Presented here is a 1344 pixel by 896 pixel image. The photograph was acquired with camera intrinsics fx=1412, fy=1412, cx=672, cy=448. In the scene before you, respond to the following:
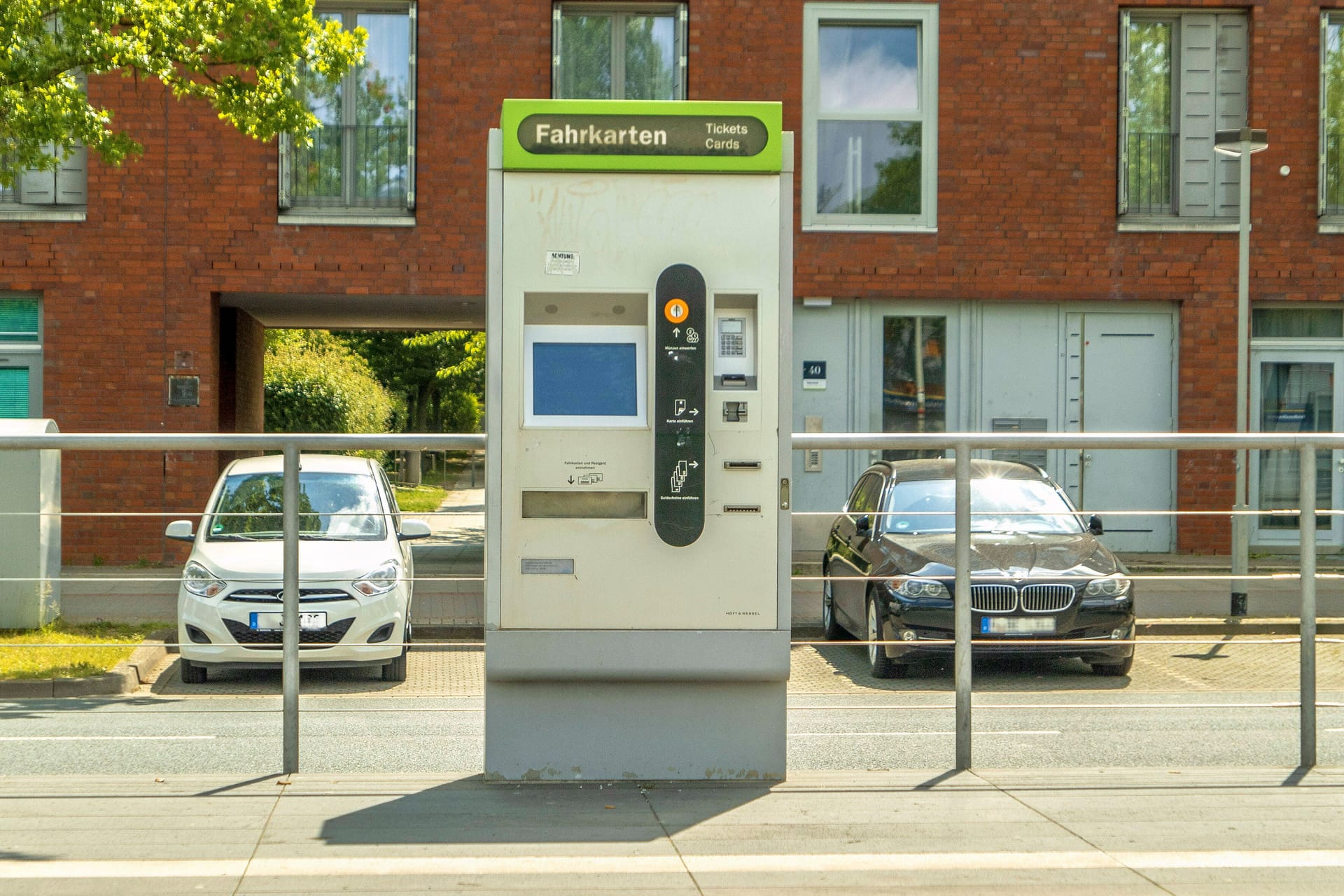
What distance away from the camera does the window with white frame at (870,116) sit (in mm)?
17188

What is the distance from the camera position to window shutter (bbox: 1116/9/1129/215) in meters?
17.4

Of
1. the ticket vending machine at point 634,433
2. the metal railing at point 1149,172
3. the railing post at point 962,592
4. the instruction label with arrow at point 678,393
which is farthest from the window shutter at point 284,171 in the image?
the railing post at point 962,592

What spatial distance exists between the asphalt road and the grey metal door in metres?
8.58

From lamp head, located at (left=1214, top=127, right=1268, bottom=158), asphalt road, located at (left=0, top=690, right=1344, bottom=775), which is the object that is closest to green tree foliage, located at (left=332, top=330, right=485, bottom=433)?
lamp head, located at (left=1214, top=127, right=1268, bottom=158)

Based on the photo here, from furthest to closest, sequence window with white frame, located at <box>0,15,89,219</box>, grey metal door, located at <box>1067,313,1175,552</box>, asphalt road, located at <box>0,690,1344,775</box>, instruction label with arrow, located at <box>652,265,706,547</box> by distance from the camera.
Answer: grey metal door, located at <box>1067,313,1175,552</box>, window with white frame, located at <box>0,15,89,219</box>, asphalt road, located at <box>0,690,1344,775</box>, instruction label with arrow, located at <box>652,265,706,547</box>

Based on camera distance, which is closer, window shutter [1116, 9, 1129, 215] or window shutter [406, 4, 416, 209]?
window shutter [406, 4, 416, 209]

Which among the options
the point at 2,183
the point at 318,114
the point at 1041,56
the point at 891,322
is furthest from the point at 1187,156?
the point at 2,183

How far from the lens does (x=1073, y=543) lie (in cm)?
808

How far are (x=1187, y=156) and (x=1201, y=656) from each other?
935 cm

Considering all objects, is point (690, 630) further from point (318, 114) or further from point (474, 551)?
point (318, 114)

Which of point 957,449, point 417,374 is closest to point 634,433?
point 957,449

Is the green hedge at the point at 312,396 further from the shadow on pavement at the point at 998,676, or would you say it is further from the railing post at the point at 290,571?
the railing post at the point at 290,571

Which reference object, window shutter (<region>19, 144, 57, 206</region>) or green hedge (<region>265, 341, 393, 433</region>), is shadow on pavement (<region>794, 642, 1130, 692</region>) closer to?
window shutter (<region>19, 144, 57, 206</region>)

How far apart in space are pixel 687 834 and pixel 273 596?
2398 millimetres
